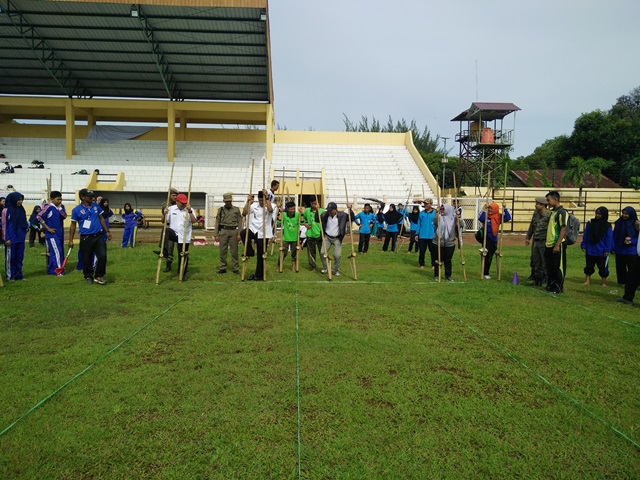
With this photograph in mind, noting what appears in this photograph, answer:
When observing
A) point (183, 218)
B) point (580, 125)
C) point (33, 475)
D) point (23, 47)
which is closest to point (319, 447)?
point (33, 475)

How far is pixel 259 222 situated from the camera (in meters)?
10.2

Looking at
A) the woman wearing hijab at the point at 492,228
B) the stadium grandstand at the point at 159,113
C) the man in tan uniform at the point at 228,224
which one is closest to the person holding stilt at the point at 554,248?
the woman wearing hijab at the point at 492,228

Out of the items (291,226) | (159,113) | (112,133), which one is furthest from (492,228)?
(112,133)

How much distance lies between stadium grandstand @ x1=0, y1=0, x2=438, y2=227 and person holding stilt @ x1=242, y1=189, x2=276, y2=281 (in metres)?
11.2

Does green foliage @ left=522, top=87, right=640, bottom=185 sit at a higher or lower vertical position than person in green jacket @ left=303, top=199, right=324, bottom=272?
higher

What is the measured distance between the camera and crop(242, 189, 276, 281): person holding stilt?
991 centimetres

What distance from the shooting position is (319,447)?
3227mm

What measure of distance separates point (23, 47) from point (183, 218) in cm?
2338

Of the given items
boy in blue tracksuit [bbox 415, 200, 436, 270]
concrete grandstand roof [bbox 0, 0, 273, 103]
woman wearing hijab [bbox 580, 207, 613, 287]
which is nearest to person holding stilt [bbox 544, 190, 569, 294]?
woman wearing hijab [bbox 580, 207, 613, 287]

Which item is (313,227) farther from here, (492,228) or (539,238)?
(539,238)

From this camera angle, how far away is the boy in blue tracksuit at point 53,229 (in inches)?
393

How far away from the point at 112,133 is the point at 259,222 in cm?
2673

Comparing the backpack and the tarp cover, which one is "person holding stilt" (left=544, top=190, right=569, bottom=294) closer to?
the backpack

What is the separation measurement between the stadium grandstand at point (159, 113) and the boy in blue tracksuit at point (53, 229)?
1147cm
